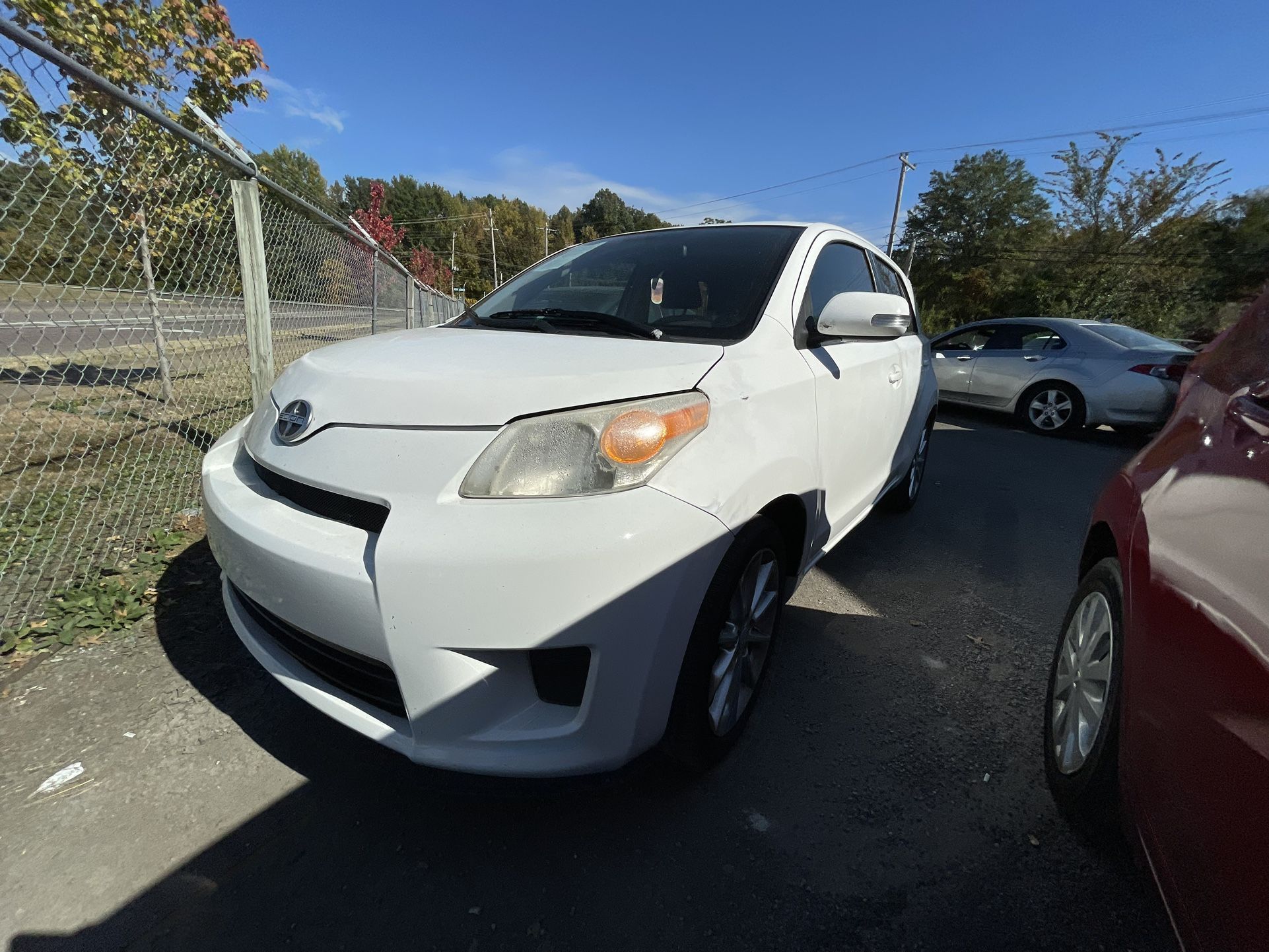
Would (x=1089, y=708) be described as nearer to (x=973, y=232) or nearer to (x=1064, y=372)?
(x=1064, y=372)

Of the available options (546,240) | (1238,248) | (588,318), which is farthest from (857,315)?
(546,240)

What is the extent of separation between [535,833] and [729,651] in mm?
702

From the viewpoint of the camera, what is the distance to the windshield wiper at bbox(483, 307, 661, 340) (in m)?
1.91

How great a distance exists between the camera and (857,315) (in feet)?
6.59

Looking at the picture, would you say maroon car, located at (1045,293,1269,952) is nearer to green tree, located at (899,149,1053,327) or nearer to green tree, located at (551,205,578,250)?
green tree, located at (899,149,1053,327)

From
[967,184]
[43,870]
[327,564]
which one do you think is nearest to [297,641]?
[327,564]

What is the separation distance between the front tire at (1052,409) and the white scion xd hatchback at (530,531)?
6356mm

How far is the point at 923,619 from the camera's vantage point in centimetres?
274

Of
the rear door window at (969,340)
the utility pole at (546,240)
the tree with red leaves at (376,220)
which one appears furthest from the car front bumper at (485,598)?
the utility pole at (546,240)

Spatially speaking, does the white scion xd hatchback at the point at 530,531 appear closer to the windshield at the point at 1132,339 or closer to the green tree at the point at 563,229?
the windshield at the point at 1132,339

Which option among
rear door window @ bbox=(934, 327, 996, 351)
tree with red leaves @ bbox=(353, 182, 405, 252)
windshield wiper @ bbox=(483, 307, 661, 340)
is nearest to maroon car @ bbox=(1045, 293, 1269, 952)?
windshield wiper @ bbox=(483, 307, 661, 340)

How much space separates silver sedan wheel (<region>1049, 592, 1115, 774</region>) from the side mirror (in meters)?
1.05

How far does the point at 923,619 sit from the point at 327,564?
2.49 meters

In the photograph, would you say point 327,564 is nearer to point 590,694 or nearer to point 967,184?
point 590,694
